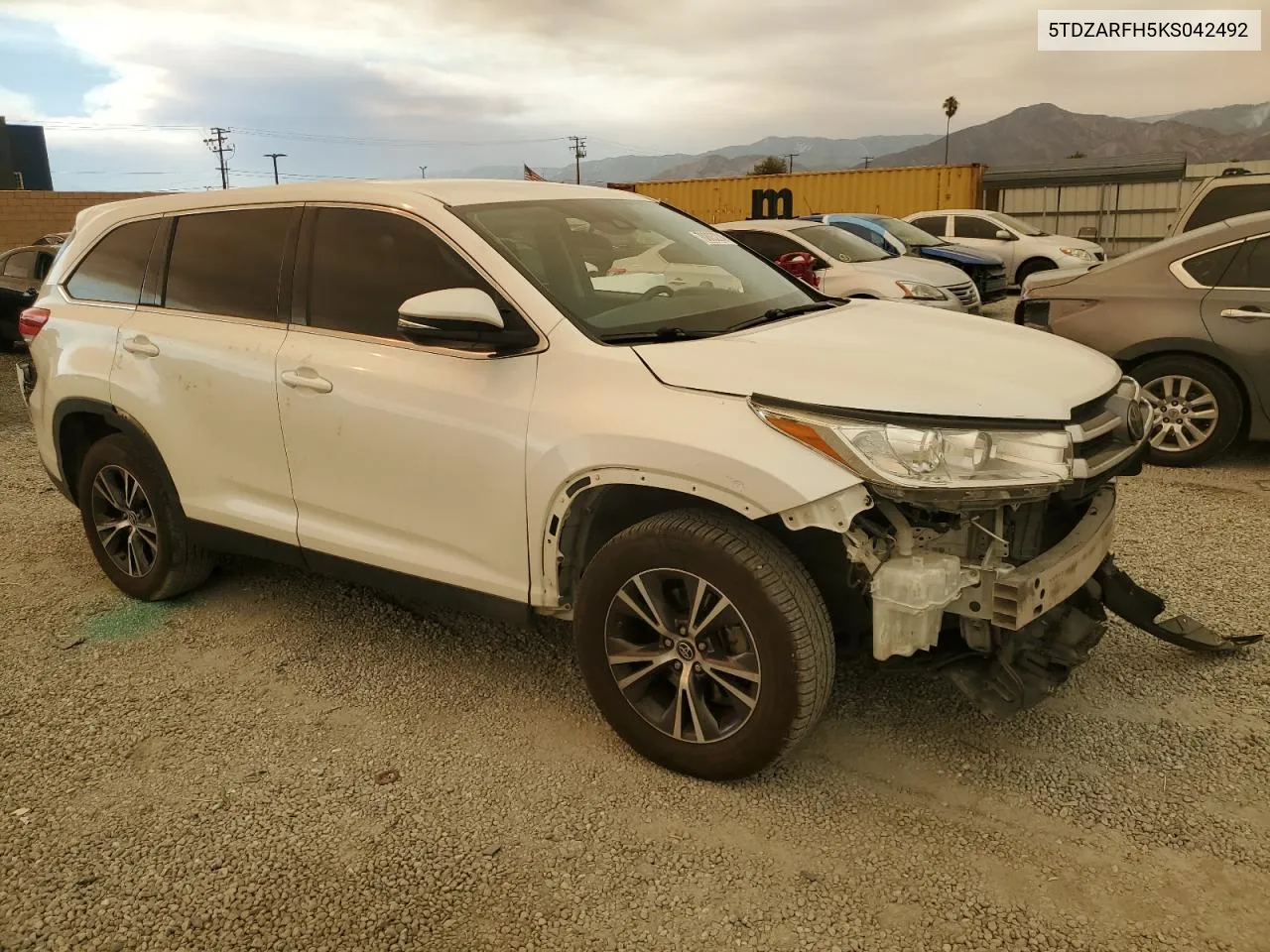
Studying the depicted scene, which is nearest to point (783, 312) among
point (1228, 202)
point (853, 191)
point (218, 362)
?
Answer: point (218, 362)

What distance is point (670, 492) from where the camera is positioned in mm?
2838

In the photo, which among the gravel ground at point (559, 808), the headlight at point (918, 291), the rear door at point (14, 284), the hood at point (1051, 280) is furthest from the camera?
the rear door at point (14, 284)

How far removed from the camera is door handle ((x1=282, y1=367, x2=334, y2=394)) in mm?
3385

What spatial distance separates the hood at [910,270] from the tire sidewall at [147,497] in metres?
8.03

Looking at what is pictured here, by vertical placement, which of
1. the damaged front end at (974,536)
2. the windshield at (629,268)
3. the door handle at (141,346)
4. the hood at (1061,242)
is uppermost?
the windshield at (629,268)

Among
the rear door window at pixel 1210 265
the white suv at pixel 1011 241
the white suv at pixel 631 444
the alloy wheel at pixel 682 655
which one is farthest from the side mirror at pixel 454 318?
the white suv at pixel 1011 241

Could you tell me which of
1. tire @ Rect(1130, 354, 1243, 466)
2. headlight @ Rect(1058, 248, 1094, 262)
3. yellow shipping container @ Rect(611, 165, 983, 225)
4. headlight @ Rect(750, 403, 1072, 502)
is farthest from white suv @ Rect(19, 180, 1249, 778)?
yellow shipping container @ Rect(611, 165, 983, 225)

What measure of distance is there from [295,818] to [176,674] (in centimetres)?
128

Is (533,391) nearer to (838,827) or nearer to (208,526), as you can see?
(838,827)

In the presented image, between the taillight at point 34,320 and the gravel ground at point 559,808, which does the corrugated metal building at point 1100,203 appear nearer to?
the gravel ground at point 559,808

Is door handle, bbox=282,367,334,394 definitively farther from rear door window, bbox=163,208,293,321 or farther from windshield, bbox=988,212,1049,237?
windshield, bbox=988,212,1049,237

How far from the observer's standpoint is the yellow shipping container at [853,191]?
23031 mm

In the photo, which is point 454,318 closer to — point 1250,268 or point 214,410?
point 214,410

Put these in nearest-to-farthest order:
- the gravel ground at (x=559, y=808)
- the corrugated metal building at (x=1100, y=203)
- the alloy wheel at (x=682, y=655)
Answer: the gravel ground at (x=559, y=808)
the alloy wheel at (x=682, y=655)
the corrugated metal building at (x=1100, y=203)
